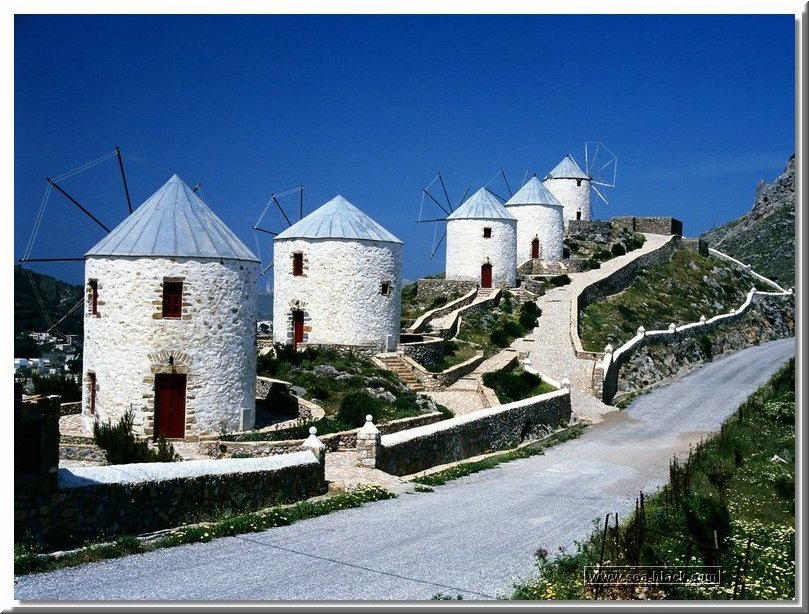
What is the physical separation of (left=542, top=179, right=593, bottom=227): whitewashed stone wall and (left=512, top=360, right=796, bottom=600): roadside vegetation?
146ft

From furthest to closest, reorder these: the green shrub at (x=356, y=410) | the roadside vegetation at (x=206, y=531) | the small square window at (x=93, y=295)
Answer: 1. the green shrub at (x=356, y=410)
2. the small square window at (x=93, y=295)
3. the roadside vegetation at (x=206, y=531)

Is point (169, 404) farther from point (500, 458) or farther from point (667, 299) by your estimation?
point (667, 299)

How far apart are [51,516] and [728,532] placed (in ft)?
27.4

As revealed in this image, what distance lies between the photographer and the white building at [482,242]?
4572 centimetres

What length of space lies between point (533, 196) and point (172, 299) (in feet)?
117

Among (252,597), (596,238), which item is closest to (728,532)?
(252,597)

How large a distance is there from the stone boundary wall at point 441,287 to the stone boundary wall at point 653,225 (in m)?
22.1

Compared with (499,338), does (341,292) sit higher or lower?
higher

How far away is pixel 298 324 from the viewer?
1266 inches

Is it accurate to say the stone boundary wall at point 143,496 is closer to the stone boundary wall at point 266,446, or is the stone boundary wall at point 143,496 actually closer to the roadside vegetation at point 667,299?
the stone boundary wall at point 266,446

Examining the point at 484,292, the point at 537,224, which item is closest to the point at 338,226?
the point at 484,292

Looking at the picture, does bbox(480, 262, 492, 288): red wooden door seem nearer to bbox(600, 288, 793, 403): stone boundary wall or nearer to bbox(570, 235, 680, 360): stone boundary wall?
bbox(570, 235, 680, 360): stone boundary wall

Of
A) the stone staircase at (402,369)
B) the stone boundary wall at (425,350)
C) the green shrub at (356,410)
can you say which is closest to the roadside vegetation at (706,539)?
the green shrub at (356,410)

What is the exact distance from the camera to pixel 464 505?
1487 centimetres
